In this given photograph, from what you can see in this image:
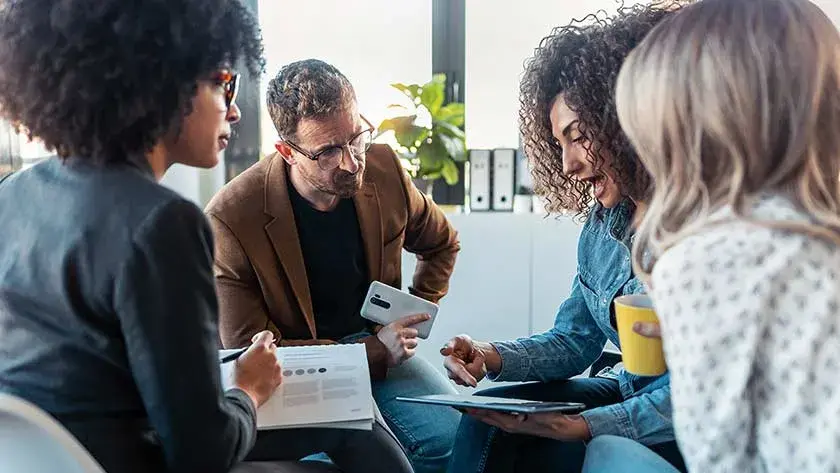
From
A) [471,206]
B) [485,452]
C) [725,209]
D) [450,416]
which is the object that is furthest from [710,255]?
[471,206]

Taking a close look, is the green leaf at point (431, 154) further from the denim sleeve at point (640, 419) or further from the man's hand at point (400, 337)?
the denim sleeve at point (640, 419)

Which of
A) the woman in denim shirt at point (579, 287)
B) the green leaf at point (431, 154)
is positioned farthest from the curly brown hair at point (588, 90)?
the green leaf at point (431, 154)

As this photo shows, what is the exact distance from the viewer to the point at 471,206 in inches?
117

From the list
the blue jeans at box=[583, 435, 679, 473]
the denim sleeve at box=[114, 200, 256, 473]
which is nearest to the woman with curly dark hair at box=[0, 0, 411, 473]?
the denim sleeve at box=[114, 200, 256, 473]

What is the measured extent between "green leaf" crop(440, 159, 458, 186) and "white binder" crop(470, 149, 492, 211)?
64 mm

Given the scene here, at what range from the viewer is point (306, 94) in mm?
1717

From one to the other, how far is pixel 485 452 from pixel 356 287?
545mm

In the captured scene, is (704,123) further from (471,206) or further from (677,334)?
(471,206)

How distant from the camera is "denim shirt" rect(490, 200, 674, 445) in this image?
152cm

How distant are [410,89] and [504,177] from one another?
480mm

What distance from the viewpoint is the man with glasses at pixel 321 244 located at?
66.8 inches

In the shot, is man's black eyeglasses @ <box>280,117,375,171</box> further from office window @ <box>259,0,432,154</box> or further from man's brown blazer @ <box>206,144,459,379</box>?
office window @ <box>259,0,432,154</box>

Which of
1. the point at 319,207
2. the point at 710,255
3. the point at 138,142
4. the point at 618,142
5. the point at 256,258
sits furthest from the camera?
the point at 319,207

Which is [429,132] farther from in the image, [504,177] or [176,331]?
[176,331]
